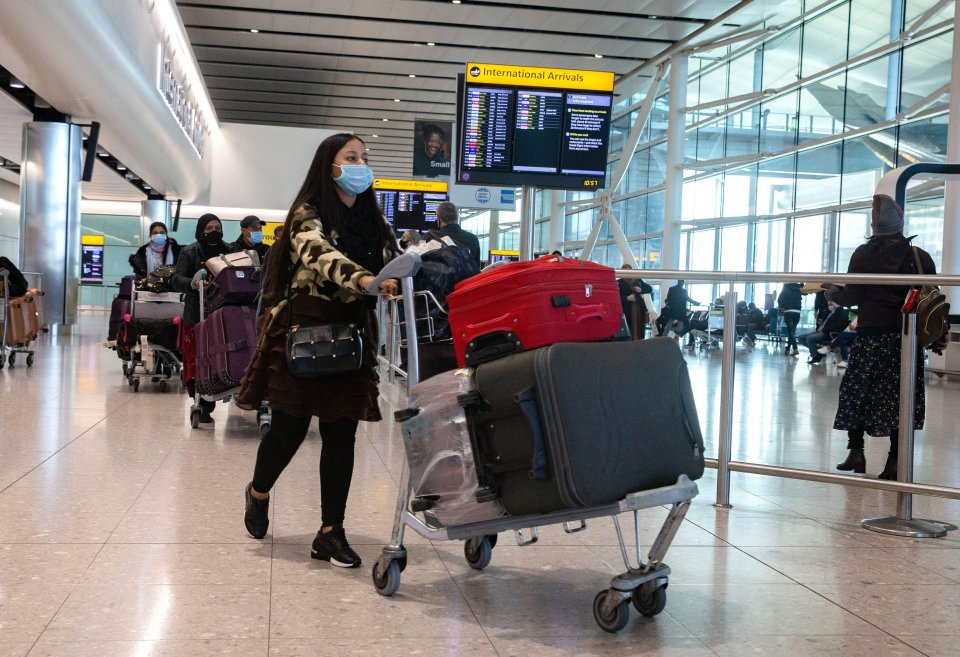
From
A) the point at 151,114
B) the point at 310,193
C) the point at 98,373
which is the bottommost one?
the point at 98,373

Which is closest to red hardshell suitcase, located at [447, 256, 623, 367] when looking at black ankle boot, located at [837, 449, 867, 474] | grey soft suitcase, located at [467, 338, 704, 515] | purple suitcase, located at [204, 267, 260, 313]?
grey soft suitcase, located at [467, 338, 704, 515]

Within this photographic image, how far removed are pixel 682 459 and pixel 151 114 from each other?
694 inches

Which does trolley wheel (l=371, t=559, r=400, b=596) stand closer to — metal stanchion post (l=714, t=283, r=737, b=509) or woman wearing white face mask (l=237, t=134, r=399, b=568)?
woman wearing white face mask (l=237, t=134, r=399, b=568)

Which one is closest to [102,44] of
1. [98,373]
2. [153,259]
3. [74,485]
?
[153,259]

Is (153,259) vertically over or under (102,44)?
under

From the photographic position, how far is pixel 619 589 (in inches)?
115

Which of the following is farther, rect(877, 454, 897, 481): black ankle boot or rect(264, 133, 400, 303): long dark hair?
rect(877, 454, 897, 481): black ankle boot

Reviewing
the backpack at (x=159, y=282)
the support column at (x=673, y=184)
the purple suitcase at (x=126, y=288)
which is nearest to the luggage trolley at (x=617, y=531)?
the backpack at (x=159, y=282)

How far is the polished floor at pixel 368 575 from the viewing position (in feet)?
9.30

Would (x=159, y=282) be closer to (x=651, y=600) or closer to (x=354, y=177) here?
(x=354, y=177)

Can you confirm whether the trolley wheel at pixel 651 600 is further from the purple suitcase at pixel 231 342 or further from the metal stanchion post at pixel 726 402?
the purple suitcase at pixel 231 342

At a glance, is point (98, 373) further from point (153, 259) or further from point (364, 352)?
point (364, 352)

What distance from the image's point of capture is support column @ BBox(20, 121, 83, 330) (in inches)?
709

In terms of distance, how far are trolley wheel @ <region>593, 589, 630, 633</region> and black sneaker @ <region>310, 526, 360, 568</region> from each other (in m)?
1.02
